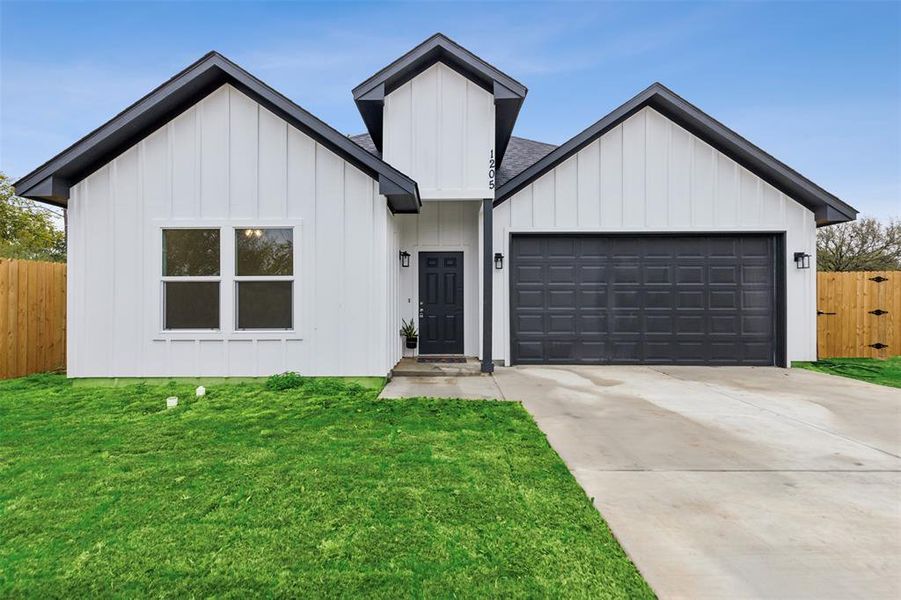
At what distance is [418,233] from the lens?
8.49m

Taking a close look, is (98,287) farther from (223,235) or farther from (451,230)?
(451,230)

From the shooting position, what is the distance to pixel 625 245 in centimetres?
821

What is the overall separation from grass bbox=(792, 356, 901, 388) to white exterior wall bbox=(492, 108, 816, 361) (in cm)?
35

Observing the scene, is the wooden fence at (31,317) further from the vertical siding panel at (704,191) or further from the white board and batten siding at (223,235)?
the vertical siding panel at (704,191)

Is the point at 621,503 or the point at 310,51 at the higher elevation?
the point at 310,51

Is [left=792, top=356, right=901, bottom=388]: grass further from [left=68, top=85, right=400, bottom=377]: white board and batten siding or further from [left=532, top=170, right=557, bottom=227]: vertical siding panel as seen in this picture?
[left=68, top=85, right=400, bottom=377]: white board and batten siding

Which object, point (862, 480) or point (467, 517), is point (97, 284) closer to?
point (467, 517)

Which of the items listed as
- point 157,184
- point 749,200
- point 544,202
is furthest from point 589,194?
point 157,184

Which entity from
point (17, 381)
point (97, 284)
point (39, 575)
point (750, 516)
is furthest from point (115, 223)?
point (750, 516)

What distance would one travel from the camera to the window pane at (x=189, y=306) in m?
6.12

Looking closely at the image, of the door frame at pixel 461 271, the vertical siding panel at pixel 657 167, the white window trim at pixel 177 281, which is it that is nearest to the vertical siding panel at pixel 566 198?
the vertical siding panel at pixel 657 167

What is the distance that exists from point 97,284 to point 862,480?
8969 millimetres

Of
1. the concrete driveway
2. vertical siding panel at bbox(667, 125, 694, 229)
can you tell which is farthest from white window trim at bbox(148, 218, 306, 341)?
vertical siding panel at bbox(667, 125, 694, 229)

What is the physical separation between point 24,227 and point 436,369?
2097cm
